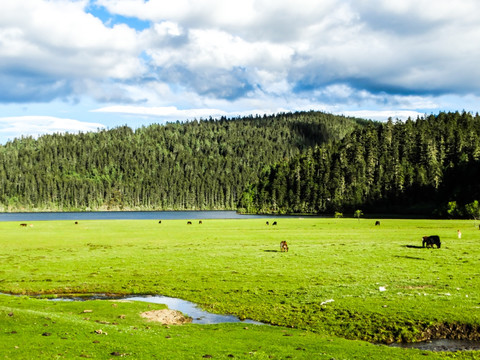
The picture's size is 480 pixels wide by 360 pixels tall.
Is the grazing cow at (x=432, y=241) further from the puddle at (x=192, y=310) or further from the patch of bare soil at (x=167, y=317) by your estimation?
the patch of bare soil at (x=167, y=317)

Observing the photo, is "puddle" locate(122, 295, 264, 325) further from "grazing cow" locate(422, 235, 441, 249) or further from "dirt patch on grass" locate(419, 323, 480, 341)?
"grazing cow" locate(422, 235, 441, 249)

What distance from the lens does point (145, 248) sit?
56.5 metres

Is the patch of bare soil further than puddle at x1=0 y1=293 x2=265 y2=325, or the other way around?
puddle at x1=0 y1=293 x2=265 y2=325

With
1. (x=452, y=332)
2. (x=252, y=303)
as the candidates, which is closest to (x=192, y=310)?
(x=252, y=303)

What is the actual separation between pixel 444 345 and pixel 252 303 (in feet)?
38.0

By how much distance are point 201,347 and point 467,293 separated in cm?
1964

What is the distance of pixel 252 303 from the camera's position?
26.4 metres

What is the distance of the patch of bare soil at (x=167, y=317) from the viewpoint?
23031 mm

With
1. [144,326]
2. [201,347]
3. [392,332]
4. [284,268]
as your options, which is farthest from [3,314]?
[284,268]

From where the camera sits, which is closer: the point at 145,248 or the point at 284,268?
the point at 284,268

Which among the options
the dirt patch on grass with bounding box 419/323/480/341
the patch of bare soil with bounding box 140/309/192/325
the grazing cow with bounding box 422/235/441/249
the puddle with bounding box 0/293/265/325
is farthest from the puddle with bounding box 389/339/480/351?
the grazing cow with bounding box 422/235/441/249

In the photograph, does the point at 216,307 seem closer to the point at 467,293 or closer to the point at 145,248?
the point at 467,293

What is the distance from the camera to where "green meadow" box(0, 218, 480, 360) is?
17.0 metres

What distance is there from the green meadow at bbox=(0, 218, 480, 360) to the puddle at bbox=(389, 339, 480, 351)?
0.51 meters
